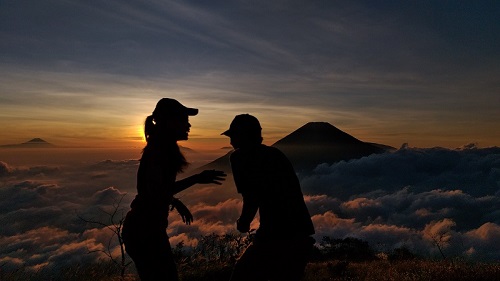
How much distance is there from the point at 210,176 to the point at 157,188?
538mm

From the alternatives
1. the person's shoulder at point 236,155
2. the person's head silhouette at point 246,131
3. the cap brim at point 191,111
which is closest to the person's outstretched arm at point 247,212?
the person's shoulder at point 236,155

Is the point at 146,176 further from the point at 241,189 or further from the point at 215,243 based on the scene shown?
the point at 215,243

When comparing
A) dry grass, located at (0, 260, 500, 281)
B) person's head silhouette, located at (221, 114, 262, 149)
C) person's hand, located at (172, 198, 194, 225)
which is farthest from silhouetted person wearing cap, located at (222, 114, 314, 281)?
dry grass, located at (0, 260, 500, 281)

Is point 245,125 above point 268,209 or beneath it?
above

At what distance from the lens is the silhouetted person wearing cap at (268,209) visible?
3.61m

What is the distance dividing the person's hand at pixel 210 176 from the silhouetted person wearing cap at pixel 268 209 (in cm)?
36

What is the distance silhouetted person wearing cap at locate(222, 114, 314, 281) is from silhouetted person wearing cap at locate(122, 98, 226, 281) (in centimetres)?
47

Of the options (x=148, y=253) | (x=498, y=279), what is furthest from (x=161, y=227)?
(x=498, y=279)

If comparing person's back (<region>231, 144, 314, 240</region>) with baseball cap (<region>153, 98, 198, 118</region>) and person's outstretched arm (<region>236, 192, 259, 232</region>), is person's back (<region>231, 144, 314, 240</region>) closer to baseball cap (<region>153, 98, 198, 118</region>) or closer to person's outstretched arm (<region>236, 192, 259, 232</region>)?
person's outstretched arm (<region>236, 192, 259, 232</region>)

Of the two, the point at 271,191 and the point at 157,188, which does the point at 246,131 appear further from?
the point at 157,188

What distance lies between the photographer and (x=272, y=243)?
3.62 metres

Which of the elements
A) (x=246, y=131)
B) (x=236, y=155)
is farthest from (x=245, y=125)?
(x=236, y=155)

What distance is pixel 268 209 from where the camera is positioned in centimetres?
362

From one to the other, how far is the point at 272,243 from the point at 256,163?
28.3 inches
